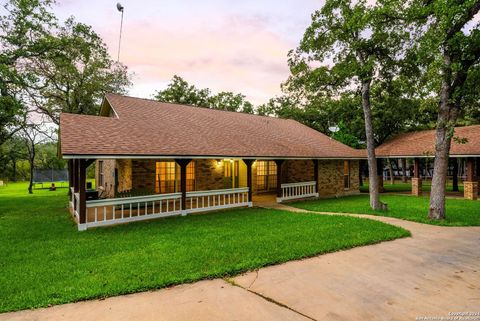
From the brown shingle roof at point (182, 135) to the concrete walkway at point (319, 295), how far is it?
5922 mm

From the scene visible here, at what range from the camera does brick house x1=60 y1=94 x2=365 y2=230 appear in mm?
9852

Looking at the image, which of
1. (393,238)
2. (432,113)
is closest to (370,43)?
(393,238)

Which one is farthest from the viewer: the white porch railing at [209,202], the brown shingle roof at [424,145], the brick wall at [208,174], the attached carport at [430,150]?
the brown shingle roof at [424,145]

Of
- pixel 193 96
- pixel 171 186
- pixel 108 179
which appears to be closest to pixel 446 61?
pixel 171 186

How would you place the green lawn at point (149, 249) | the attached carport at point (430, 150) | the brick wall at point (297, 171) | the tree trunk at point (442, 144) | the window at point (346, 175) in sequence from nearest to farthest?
1. the green lawn at point (149, 249)
2. the tree trunk at point (442, 144)
3. the attached carport at point (430, 150)
4. the brick wall at point (297, 171)
5. the window at point (346, 175)

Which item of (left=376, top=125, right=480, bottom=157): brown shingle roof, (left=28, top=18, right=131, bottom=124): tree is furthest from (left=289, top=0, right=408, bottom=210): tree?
(left=28, top=18, right=131, bottom=124): tree

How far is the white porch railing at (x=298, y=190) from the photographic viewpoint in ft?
51.2

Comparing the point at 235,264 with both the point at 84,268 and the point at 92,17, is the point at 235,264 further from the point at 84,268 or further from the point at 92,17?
the point at 92,17

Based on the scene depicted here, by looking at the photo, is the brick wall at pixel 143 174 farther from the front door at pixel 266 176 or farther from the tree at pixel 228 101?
the tree at pixel 228 101

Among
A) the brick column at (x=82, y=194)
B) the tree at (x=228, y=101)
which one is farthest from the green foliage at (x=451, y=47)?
the tree at (x=228, y=101)

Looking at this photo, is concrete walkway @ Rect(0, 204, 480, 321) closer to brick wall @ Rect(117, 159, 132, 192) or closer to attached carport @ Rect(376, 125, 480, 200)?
brick wall @ Rect(117, 159, 132, 192)

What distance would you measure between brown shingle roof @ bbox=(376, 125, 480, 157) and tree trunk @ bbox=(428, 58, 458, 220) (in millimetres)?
7225

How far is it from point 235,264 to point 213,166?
999 cm

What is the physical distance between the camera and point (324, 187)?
17.9 m
